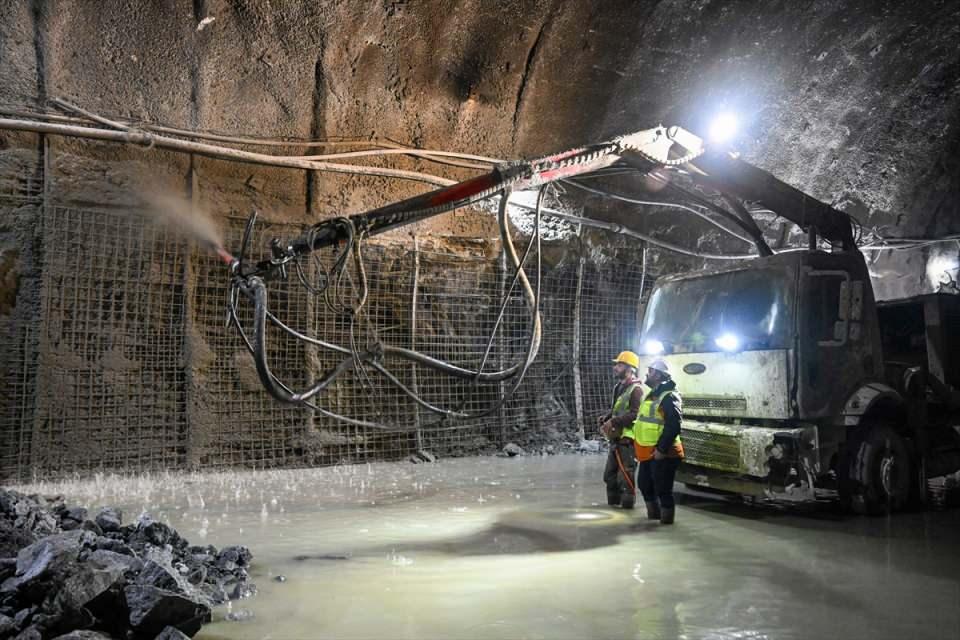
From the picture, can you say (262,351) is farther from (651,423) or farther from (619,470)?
(619,470)

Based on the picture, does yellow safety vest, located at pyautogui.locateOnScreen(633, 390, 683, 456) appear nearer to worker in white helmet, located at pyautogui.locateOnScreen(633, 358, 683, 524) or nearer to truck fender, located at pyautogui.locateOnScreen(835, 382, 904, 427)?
worker in white helmet, located at pyautogui.locateOnScreen(633, 358, 683, 524)

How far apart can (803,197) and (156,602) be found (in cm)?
692

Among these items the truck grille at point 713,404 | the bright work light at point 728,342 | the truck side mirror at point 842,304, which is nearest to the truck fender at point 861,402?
the truck side mirror at point 842,304

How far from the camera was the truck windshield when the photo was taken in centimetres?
647

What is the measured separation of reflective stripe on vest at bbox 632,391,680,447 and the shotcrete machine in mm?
772

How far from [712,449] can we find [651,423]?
0.88m

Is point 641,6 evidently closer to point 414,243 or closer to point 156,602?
point 414,243

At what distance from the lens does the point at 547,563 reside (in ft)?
16.0

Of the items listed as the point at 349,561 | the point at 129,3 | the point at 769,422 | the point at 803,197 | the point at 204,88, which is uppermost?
the point at 129,3

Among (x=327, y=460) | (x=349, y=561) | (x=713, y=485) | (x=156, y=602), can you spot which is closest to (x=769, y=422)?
(x=713, y=485)

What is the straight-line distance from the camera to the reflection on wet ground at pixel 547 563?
3.71 meters

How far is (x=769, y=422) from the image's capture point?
6.41 metres

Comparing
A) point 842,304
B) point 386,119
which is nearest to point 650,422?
point 842,304

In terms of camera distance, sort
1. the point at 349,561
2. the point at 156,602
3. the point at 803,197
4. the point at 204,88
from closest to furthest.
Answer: the point at 156,602, the point at 349,561, the point at 803,197, the point at 204,88
